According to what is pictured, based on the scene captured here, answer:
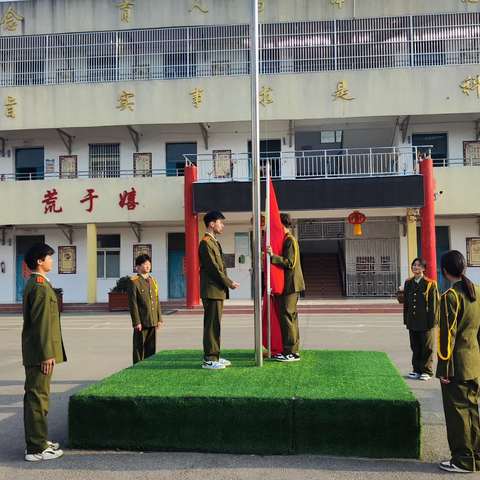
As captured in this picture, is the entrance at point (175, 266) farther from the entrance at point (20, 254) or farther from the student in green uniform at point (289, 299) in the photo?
the student in green uniform at point (289, 299)

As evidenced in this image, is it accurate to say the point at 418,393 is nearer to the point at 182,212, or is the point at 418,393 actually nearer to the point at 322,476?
the point at 322,476

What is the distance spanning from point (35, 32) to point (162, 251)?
393 inches

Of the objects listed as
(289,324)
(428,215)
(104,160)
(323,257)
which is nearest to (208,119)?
(104,160)

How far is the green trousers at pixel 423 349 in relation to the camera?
7.59m

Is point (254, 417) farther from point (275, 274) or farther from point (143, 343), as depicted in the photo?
point (143, 343)

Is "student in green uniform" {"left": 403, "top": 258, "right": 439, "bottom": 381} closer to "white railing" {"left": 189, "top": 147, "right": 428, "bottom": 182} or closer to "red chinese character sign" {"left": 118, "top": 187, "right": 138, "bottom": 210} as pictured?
"white railing" {"left": 189, "top": 147, "right": 428, "bottom": 182}

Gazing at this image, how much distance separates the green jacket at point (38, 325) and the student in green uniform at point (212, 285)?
79.8 inches

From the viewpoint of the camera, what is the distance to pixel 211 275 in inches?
263

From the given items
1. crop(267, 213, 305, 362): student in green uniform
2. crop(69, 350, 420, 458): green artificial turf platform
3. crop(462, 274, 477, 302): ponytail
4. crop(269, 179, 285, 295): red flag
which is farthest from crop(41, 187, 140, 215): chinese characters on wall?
crop(462, 274, 477, 302): ponytail

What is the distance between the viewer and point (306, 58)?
71.4 ft

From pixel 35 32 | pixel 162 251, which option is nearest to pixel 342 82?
pixel 162 251

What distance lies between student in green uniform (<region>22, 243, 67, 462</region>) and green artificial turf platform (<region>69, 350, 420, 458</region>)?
29 centimetres

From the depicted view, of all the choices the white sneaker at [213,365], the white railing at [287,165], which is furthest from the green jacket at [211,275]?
the white railing at [287,165]

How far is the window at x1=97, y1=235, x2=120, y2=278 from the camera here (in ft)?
75.4
